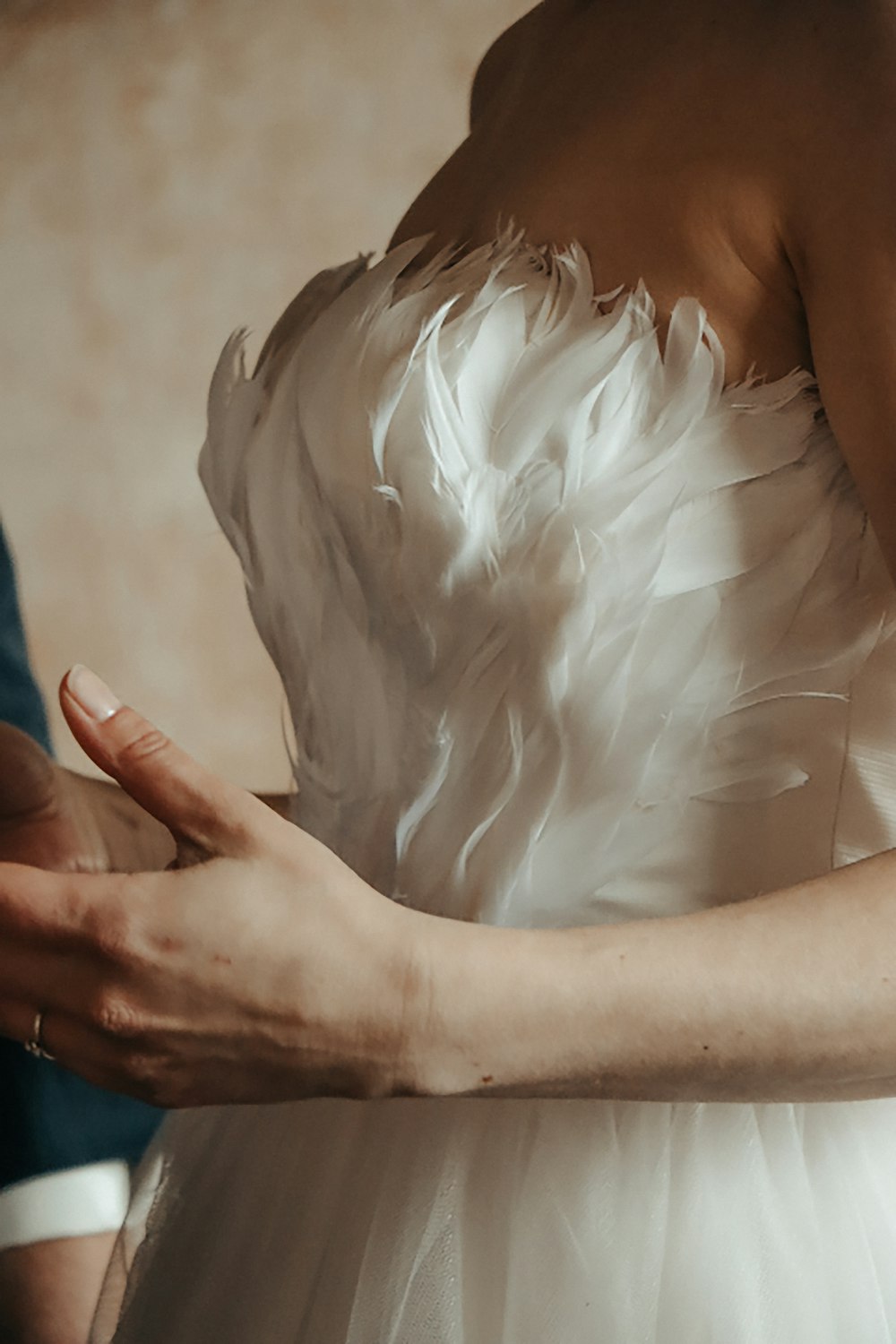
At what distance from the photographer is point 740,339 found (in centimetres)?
43

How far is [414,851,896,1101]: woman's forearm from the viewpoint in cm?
32

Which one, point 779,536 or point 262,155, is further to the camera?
point 262,155

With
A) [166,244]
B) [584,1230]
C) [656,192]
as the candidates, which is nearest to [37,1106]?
[584,1230]

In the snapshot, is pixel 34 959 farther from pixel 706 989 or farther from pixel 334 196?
pixel 334 196

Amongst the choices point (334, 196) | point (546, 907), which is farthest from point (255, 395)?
point (334, 196)

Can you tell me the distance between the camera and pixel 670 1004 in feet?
1.07

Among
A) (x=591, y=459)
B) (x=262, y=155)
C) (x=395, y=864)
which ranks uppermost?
(x=262, y=155)

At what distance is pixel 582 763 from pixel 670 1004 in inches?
4.8

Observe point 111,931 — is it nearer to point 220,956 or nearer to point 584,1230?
→ point 220,956

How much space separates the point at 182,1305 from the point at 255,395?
40 cm

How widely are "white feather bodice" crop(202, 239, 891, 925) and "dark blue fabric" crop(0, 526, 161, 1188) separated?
0.39 m

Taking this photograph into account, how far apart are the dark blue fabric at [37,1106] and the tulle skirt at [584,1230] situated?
31cm

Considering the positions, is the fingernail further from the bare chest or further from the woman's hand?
the bare chest

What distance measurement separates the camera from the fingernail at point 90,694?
343 millimetres
